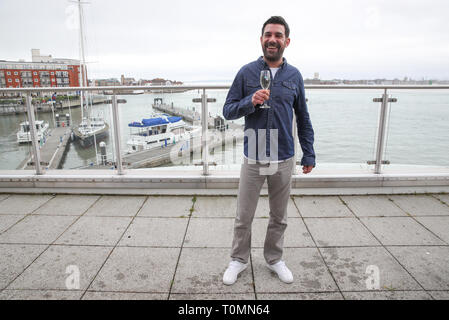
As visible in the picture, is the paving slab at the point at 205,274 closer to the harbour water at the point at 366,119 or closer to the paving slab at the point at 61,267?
the paving slab at the point at 61,267

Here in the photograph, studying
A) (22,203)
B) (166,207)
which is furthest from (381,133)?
(22,203)

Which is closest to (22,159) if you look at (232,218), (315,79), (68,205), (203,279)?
(68,205)

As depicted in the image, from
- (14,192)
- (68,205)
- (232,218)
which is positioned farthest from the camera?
(14,192)

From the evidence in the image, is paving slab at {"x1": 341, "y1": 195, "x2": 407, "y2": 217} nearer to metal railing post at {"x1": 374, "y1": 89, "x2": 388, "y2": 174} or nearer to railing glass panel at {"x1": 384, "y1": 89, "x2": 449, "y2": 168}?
metal railing post at {"x1": 374, "y1": 89, "x2": 388, "y2": 174}

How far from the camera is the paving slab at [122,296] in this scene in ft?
6.81

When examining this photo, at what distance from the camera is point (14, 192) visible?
13.5 feet

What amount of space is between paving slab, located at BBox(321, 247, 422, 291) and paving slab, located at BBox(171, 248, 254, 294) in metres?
0.76

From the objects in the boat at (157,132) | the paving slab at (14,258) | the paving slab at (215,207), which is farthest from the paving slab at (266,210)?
the paving slab at (14,258)

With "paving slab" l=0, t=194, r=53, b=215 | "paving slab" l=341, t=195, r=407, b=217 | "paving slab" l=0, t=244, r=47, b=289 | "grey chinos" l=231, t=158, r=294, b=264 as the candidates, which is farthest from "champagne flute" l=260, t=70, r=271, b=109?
"paving slab" l=0, t=194, r=53, b=215

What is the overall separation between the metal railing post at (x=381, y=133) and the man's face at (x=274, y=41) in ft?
8.70

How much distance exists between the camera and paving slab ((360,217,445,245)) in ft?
9.30

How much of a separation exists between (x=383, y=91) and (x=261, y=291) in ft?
10.8

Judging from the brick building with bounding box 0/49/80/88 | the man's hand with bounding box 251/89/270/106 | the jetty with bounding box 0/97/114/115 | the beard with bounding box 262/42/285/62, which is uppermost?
the brick building with bounding box 0/49/80/88
